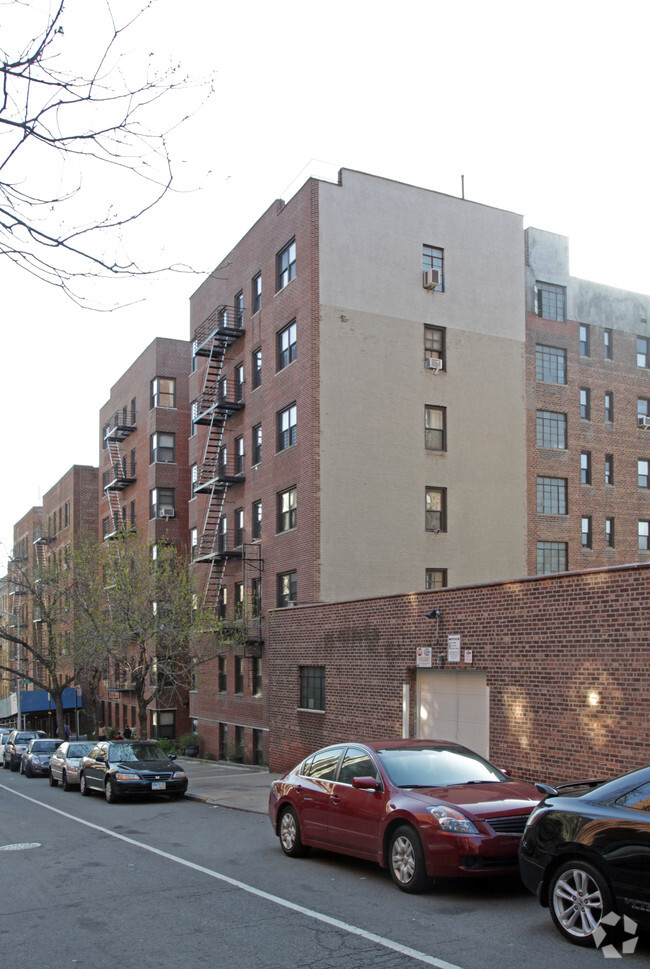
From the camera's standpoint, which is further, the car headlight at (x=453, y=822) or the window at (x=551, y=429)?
the window at (x=551, y=429)

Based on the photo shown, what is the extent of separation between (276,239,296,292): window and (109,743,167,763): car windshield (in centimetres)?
1551

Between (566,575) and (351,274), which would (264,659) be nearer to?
(351,274)

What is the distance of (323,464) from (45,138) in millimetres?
22093

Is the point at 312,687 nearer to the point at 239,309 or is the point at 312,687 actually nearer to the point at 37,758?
the point at 37,758

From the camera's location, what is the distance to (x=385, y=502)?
28891mm

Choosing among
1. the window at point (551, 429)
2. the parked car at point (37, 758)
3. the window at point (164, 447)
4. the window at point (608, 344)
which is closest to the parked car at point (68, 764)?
the parked car at point (37, 758)

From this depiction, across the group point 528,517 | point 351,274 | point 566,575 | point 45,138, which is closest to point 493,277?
point 351,274

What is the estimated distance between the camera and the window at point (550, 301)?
34.6m

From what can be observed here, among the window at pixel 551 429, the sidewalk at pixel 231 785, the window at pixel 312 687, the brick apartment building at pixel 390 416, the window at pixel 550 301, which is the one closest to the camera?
the sidewalk at pixel 231 785

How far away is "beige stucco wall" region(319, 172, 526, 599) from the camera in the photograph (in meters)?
28.4

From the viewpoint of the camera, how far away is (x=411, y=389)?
1176 inches

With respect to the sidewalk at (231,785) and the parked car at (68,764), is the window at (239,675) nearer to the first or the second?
the sidewalk at (231,785)

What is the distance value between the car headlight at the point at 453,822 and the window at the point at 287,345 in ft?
71.8

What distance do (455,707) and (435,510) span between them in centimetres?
1285
